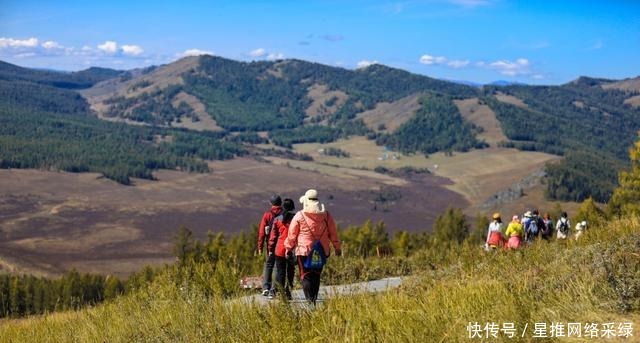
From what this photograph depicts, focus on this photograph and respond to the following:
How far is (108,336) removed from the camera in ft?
25.8

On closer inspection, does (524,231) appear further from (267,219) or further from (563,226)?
(267,219)

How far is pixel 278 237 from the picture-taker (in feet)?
38.6

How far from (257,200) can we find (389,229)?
5835 cm

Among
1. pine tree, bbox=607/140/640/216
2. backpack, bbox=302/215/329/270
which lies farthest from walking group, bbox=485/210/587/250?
pine tree, bbox=607/140/640/216

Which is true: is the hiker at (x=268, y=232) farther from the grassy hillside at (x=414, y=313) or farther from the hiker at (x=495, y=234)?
the hiker at (x=495, y=234)

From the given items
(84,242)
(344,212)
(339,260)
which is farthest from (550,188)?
(339,260)

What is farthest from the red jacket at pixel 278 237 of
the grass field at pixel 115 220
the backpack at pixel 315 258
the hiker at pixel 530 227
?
the grass field at pixel 115 220

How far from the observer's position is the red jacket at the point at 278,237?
1141cm

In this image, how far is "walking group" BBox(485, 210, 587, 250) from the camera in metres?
18.7

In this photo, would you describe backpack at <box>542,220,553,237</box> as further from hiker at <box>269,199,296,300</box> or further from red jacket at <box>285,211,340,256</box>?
red jacket at <box>285,211,340,256</box>

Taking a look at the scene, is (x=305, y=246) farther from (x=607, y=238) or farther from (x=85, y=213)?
(x=85, y=213)

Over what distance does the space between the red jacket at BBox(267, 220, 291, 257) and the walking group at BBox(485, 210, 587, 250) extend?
22.2ft

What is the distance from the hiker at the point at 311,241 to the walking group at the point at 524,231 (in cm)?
743

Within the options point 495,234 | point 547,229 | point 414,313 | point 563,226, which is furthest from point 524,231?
point 414,313
